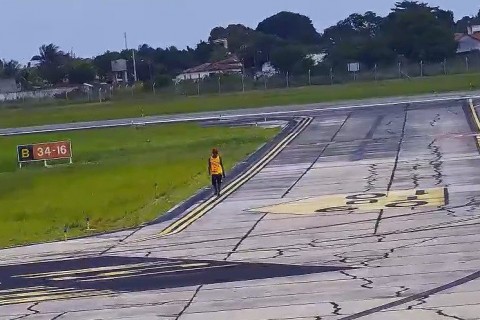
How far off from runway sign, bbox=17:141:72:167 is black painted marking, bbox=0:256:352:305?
33.5 m

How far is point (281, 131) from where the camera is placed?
206ft

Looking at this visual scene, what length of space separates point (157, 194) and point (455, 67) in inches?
3143

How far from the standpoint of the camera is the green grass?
93.4 m

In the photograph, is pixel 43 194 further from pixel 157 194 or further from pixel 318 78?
pixel 318 78

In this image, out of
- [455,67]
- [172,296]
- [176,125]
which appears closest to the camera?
[172,296]

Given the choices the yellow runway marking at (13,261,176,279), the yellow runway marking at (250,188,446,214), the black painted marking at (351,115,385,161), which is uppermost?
the yellow runway marking at (13,261,176,279)

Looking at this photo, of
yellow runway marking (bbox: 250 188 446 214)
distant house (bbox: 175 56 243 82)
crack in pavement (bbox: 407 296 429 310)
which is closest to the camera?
crack in pavement (bbox: 407 296 429 310)

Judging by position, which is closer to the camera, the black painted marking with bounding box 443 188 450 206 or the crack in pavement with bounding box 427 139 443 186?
the black painted marking with bounding box 443 188 450 206

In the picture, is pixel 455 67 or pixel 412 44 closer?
pixel 455 67

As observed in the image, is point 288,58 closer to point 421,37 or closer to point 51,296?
point 421,37

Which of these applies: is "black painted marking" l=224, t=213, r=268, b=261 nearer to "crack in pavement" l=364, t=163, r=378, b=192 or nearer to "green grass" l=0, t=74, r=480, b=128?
"crack in pavement" l=364, t=163, r=378, b=192

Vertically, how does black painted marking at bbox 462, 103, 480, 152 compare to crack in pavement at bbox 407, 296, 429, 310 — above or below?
below

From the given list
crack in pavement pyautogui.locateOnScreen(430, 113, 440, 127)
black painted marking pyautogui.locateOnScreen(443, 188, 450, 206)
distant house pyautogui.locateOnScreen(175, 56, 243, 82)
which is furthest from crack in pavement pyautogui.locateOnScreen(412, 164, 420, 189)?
distant house pyautogui.locateOnScreen(175, 56, 243, 82)

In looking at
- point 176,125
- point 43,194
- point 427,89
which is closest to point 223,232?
point 43,194
